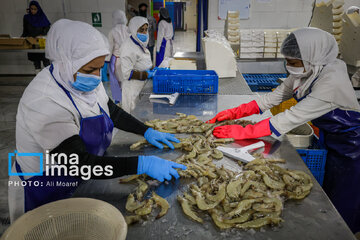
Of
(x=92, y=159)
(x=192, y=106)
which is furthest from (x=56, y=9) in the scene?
(x=92, y=159)

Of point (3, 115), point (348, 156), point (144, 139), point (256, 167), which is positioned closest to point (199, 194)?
point (256, 167)

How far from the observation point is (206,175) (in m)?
1.78

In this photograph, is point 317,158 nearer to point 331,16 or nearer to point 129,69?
point 129,69

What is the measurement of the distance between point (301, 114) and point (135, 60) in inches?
120

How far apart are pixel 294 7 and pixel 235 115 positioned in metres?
6.86

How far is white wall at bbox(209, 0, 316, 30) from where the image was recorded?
8.05 meters

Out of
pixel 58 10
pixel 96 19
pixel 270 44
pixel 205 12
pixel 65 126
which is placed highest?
pixel 58 10

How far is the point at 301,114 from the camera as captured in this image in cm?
222

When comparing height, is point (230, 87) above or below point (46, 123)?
below

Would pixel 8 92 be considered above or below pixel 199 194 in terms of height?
below

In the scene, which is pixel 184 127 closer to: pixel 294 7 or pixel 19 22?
pixel 294 7

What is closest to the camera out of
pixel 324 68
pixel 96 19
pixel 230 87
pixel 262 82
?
pixel 324 68

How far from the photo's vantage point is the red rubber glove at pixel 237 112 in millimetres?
2688

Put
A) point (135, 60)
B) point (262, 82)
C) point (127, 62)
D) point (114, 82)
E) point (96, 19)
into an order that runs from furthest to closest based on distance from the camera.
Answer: point (96, 19), point (262, 82), point (114, 82), point (135, 60), point (127, 62)
